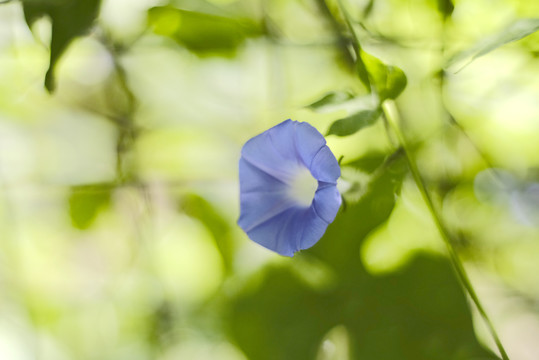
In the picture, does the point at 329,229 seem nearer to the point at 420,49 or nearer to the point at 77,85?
the point at 420,49

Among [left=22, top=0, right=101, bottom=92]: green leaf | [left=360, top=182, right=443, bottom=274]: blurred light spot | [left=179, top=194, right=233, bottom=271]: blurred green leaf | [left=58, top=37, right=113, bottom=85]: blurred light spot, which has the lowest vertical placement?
[left=179, top=194, right=233, bottom=271]: blurred green leaf

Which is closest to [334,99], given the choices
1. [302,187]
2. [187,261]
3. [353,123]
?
[353,123]

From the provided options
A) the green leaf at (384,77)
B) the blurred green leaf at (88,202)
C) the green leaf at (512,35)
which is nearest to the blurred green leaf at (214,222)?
the blurred green leaf at (88,202)

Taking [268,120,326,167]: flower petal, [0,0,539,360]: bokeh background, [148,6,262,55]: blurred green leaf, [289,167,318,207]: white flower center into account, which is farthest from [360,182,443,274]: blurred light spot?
[148,6,262,55]: blurred green leaf

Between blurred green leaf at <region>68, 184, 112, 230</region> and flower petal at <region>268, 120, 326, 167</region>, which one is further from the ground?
flower petal at <region>268, 120, 326, 167</region>

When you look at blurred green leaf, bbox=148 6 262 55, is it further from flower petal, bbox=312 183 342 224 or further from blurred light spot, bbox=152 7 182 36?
flower petal, bbox=312 183 342 224

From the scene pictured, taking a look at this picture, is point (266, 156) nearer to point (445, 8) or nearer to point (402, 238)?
point (402, 238)

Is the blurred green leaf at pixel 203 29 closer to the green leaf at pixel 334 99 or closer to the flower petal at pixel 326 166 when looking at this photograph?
the green leaf at pixel 334 99
